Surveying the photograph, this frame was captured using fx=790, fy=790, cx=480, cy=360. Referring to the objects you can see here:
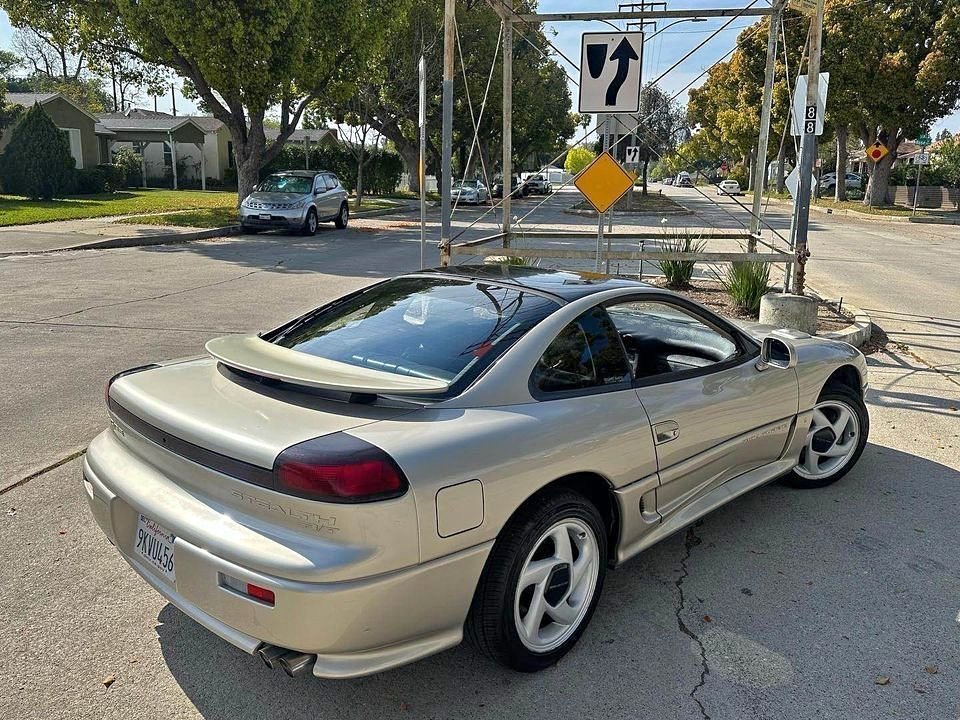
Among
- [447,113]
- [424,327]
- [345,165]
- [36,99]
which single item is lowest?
[424,327]

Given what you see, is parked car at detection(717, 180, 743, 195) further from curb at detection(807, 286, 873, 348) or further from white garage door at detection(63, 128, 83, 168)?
white garage door at detection(63, 128, 83, 168)

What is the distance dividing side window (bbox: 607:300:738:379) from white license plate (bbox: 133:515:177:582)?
2.18 m

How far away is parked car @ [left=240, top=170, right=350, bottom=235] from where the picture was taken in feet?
67.3

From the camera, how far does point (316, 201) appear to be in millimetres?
21375

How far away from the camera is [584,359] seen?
10.8 feet

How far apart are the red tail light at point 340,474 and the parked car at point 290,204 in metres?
18.9

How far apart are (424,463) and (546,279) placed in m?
1.55

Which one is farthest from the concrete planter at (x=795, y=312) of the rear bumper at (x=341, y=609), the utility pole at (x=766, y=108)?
the rear bumper at (x=341, y=609)

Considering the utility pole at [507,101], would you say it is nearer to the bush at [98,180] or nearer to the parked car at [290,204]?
the parked car at [290,204]

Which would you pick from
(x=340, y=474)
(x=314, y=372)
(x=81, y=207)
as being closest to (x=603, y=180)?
(x=314, y=372)

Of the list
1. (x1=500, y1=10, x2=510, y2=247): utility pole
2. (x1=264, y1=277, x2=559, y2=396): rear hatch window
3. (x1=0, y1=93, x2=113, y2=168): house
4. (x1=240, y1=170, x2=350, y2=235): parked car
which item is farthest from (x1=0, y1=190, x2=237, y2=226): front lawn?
(x1=264, y1=277, x2=559, y2=396): rear hatch window

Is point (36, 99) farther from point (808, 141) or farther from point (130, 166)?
point (808, 141)

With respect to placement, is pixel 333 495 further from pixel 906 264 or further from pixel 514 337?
pixel 906 264

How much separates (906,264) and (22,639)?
17736mm
